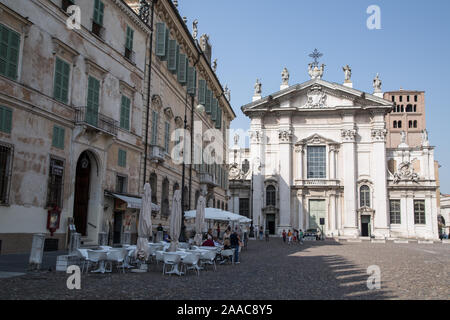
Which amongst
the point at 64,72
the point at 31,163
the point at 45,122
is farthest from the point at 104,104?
the point at 31,163

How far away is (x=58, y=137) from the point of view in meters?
16.2

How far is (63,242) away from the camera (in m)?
16.2

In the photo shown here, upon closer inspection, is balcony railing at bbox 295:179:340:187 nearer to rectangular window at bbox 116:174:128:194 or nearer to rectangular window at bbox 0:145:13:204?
rectangular window at bbox 116:174:128:194

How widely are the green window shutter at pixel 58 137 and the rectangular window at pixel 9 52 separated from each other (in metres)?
2.55

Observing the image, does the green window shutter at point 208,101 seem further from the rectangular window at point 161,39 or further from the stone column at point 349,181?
the stone column at point 349,181

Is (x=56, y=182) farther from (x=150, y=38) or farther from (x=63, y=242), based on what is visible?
(x=150, y=38)

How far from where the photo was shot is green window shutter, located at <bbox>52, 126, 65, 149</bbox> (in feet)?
52.2

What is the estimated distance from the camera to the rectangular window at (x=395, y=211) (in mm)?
49000

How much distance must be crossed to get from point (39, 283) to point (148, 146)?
1397cm

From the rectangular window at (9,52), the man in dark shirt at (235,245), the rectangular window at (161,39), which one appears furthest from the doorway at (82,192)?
the rectangular window at (161,39)

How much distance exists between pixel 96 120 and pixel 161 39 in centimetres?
796

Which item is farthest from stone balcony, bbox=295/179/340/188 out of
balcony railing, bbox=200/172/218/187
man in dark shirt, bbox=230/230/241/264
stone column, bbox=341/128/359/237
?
man in dark shirt, bbox=230/230/241/264

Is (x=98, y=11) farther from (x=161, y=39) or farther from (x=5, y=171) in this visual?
(x=5, y=171)
